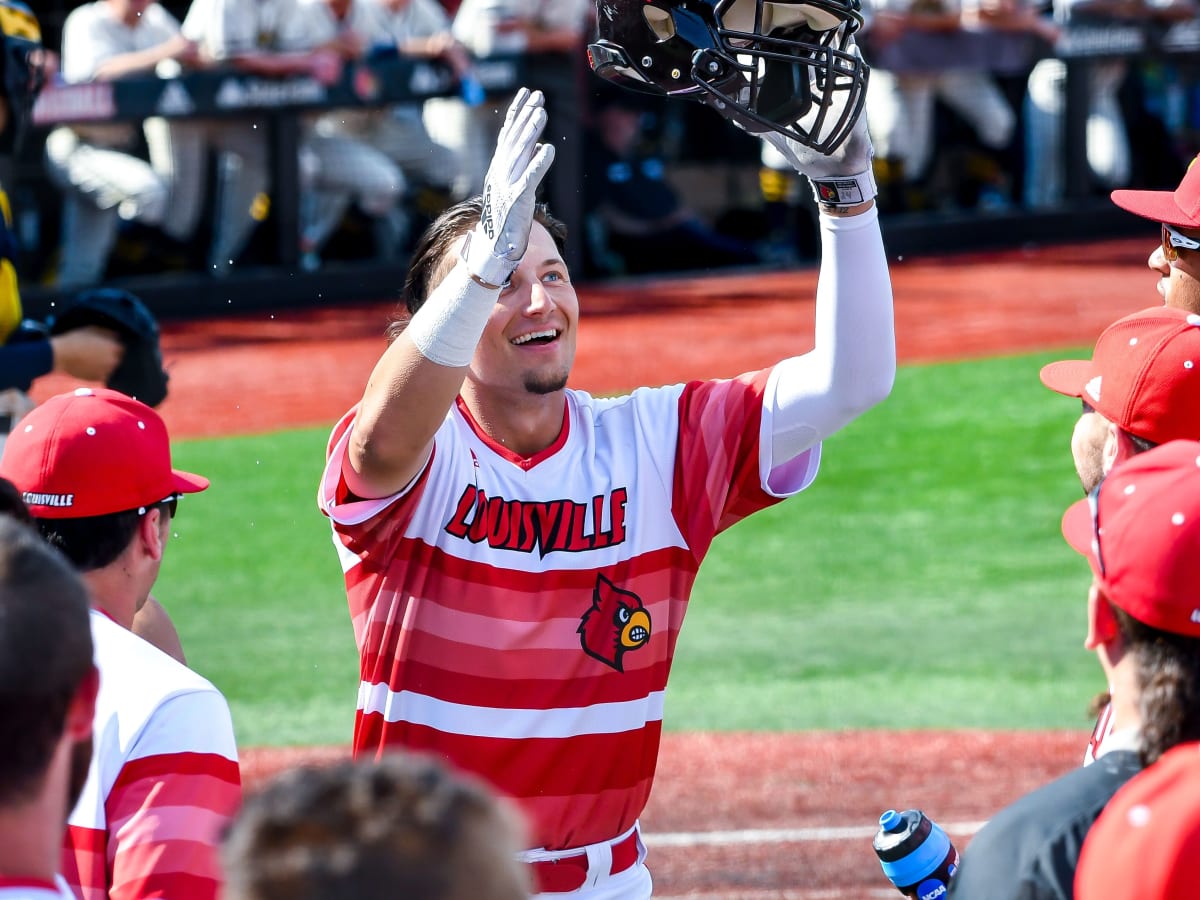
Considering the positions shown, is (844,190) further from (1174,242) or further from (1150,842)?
(1150,842)

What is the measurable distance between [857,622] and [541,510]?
17.3ft

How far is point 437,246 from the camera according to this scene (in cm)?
324

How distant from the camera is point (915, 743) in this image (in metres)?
6.70

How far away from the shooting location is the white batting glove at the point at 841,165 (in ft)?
9.61

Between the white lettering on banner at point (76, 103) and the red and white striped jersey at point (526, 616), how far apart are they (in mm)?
9349

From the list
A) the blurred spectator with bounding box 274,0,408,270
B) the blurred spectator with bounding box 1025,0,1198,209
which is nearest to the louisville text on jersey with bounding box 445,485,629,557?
the blurred spectator with bounding box 274,0,408,270

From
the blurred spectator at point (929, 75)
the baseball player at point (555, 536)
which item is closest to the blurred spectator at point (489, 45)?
the blurred spectator at point (929, 75)

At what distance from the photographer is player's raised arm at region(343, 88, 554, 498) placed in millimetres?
2756

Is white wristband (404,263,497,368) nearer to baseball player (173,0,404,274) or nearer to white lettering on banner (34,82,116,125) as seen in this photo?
white lettering on banner (34,82,116,125)

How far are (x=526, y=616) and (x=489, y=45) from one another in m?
10.3

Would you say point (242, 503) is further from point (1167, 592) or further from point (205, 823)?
point (1167, 592)

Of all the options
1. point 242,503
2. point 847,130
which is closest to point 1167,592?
point 847,130

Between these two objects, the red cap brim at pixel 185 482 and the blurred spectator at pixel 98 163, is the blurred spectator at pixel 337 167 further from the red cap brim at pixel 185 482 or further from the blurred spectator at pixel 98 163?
the red cap brim at pixel 185 482

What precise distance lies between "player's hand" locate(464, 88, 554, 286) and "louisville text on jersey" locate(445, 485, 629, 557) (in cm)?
44
